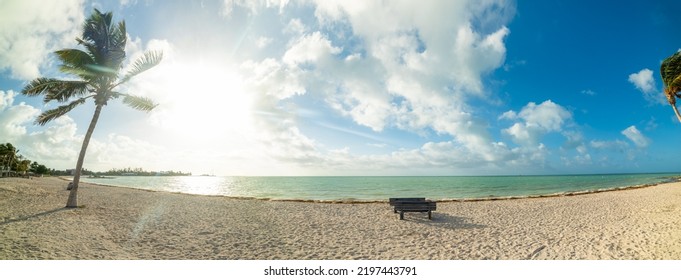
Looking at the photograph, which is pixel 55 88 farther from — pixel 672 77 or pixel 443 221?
pixel 672 77

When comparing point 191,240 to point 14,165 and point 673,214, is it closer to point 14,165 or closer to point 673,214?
point 673,214

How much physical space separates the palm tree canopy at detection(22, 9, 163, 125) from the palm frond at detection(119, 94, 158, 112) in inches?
1.8

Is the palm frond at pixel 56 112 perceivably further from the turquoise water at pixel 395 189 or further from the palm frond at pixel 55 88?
the turquoise water at pixel 395 189

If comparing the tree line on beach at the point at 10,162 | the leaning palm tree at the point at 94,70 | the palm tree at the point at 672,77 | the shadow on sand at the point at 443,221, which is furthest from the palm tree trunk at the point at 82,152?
the tree line on beach at the point at 10,162

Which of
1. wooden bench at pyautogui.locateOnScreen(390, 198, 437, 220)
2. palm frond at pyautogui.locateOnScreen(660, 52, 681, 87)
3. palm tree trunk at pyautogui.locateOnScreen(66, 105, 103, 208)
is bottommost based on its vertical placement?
wooden bench at pyautogui.locateOnScreen(390, 198, 437, 220)

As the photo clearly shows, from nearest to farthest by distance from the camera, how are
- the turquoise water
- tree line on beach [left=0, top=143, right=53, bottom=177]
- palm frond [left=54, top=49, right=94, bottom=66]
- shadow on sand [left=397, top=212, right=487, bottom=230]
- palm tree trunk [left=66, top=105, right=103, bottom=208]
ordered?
shadow on sand [left=397, top=212, right=487, bottom=230]
palm frond [left=54, top=49, right=94, bottom=66]
palm tree trunk [left=66, top=105, right=103, bottom=208]
the turquoise water
tree line on beach [left=0, top=143, right=53, bottom=177]

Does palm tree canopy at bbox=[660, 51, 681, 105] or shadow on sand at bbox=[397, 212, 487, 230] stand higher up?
palm tree canopy at bbox=[660, 51, 681, 105]

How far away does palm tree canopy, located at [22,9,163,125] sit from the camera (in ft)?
40.7

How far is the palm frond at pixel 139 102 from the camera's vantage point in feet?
46.4

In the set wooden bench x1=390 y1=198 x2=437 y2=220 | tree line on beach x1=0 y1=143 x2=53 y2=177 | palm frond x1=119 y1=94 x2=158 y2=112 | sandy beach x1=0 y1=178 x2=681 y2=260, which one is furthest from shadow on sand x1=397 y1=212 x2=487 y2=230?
tree line on beach x1=0 y1=143 x2=53 y2=177

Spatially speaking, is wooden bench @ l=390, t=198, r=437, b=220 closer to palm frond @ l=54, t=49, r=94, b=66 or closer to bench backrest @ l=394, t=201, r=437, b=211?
bench backrest @ l=394, t=201, r=437, b=211

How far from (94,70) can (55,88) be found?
5.38 feet

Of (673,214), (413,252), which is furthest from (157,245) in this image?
(673,214)

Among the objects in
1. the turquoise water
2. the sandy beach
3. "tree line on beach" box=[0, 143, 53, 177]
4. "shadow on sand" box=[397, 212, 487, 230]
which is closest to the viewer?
the sandy beach
